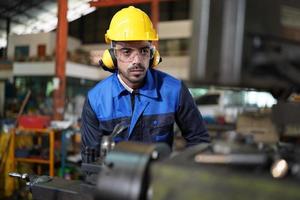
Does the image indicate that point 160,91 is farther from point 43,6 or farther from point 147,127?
point 43,6

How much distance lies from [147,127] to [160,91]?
0.51ft

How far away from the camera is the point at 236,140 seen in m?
0.71

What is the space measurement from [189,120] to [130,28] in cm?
44

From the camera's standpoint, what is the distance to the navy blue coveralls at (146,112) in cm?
153

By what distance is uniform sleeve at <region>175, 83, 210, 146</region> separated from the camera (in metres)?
1.59

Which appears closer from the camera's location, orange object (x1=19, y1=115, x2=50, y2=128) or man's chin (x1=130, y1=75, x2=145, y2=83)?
man's chin (x1=130, y1=75, x2=145, y2=83)

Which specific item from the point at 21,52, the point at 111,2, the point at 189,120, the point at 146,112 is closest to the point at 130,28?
the point at 146,112

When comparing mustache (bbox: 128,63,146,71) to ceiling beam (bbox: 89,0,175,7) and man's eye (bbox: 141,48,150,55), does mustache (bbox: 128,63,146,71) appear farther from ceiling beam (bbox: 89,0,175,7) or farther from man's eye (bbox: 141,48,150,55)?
ceiling beam (bbox: 89,0,175,7)

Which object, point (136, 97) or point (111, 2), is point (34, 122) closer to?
point (111, 2)

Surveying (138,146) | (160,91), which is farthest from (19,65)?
(138,146)

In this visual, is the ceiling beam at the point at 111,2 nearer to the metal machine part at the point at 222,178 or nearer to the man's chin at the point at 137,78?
the man's chin at the point at 137,78

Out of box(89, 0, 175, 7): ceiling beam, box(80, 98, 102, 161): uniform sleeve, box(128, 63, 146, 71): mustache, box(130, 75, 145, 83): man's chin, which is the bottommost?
box(80, 98, 102, 161): uniform sleeve

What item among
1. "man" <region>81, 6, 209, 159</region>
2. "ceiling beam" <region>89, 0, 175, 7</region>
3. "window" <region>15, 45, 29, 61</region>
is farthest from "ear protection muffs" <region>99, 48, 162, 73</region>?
"window" <region>15, 45, 29, 61</region>

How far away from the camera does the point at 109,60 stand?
1568mm
